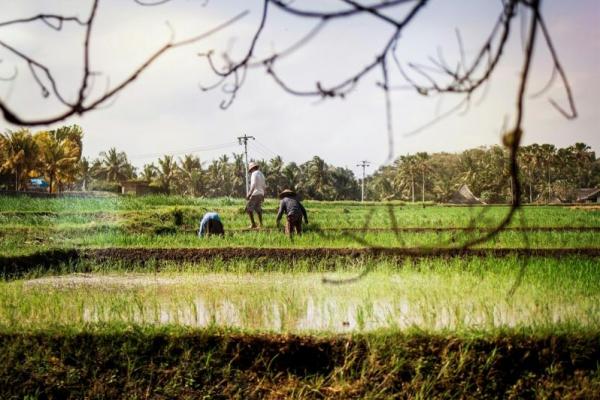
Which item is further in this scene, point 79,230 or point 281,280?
point 79,230

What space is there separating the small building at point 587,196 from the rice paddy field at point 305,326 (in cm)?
1580

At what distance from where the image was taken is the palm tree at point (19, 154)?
894 inches

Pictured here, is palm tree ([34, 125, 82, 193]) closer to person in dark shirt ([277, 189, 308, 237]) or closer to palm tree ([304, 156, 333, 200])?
palm tree ([304, 156, 333, 200])

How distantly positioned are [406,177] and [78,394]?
51.2 meters

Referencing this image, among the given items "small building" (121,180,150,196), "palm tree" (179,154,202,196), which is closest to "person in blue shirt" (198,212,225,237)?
"small building" (121,180,150,196)

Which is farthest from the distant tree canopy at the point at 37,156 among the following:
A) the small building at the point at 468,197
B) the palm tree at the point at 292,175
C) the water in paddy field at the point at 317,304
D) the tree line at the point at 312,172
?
the small building at the point at 468,197

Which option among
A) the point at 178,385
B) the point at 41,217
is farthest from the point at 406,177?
the point at 178,385

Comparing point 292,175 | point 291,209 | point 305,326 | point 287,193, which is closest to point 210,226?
point 291,209

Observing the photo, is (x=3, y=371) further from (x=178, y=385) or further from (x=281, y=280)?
(x=281, y=280)

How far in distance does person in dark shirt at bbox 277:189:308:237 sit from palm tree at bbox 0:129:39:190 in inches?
588

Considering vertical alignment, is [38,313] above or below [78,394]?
above

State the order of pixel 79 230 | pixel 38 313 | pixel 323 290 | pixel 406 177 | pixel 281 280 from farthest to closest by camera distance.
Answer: pixel 406 177 → pixel 79 230 → pixel 281 280 → pixel 323 290 → pixel 38 313

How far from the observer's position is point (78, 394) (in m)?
3.94

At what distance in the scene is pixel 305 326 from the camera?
479cm
